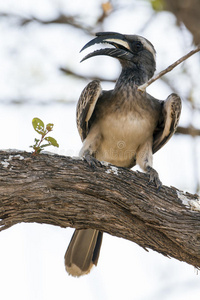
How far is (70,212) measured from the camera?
12.6 feet

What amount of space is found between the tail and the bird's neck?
1.78 meters

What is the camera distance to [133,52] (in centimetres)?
618

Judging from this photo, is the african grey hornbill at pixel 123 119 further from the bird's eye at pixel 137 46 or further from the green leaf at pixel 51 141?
the green leaf at pixel 51 141

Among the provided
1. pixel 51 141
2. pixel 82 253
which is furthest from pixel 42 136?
pixel 82 253

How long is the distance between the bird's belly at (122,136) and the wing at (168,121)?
19cm

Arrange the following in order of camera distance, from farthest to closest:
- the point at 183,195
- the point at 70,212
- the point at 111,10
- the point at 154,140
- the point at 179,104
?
the point at 111,10, the point at 154,140, the point at 179,104, the point at 183,195, the point at 70,212

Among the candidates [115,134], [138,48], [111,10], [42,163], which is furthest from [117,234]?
[111,10]

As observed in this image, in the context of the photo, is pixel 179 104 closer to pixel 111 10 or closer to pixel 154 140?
pixel 154 140

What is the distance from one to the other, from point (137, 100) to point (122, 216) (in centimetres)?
203

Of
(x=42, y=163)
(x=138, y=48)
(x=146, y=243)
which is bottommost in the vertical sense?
(x=146, y=243)

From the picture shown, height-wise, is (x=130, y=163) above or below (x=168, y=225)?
above

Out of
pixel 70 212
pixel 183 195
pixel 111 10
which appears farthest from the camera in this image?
pixel 111 10

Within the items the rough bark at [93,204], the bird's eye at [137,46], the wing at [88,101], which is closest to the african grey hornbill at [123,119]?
the wing at [88,101]

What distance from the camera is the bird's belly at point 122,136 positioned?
559 cm
